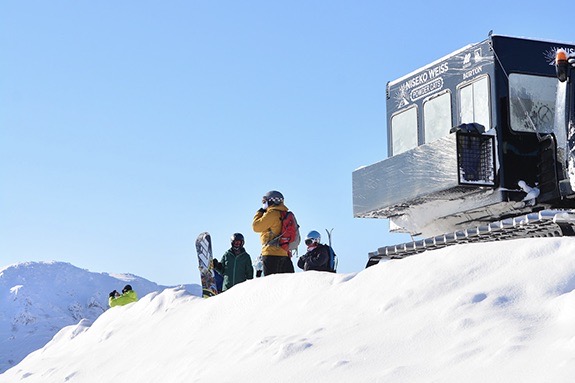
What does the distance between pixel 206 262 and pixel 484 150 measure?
6.03m

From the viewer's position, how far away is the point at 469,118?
13242 mm

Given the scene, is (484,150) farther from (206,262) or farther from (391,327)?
(206,262)

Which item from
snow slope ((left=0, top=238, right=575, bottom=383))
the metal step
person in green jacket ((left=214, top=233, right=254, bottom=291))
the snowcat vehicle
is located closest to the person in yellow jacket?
person in green jacket ((left=214, top=233, right=254, bottom=291))

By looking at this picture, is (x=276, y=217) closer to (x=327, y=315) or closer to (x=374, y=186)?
(x=374, y=186)

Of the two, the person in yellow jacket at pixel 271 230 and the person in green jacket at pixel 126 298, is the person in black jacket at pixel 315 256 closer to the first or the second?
the person in yellow jacket at pixel 271 230

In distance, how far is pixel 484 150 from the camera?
1272 cm

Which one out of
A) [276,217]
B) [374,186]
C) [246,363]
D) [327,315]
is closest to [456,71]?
[374,186]

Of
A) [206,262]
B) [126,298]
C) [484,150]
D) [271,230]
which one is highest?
[484,150]

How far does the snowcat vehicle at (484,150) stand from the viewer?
39.1ft

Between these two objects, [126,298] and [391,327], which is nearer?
[391,327]

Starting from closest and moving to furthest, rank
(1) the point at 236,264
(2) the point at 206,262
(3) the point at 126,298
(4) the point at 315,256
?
(4) the point at 315,256, (1) the point at 236,264, (2) the point at 206,262, (3) the point at 126,298

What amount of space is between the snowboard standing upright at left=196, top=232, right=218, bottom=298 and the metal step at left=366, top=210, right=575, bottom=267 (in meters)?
4.73

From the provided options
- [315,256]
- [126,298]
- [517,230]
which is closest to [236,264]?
[315,256]

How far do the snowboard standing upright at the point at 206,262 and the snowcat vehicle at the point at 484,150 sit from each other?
11.9 ft
